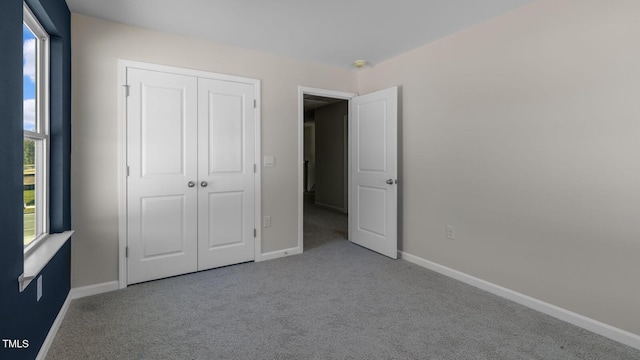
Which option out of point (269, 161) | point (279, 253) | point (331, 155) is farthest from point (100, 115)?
point (331, 155)

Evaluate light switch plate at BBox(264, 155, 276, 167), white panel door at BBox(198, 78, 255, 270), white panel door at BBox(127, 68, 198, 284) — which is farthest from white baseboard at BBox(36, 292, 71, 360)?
light switch plate at BBox(264, 155, 276, 167)

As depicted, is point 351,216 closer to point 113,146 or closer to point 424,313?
point 424,313

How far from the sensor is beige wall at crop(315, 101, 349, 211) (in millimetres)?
6738

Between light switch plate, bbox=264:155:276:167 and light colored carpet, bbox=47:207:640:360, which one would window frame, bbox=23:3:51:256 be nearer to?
light colored carpet, bbox=47:207:640:360

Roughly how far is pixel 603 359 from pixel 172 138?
357 centimetres

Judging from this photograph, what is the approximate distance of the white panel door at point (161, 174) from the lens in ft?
9.12

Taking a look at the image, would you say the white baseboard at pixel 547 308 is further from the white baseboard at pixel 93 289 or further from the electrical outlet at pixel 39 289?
the electrical outlet at pixel 39 289

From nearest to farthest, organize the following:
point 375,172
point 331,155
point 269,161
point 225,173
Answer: point 225,173 < point 269,161 < point 375,172 < point 331,155

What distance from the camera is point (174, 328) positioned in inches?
82.4

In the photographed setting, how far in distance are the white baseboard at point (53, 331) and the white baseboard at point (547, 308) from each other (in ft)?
10.2

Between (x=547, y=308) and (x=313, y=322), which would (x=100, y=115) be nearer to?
(x=313, y=322)

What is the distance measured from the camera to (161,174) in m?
2.90

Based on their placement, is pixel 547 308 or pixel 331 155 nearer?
pixel 547 308

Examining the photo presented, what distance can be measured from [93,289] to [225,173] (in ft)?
4.92
